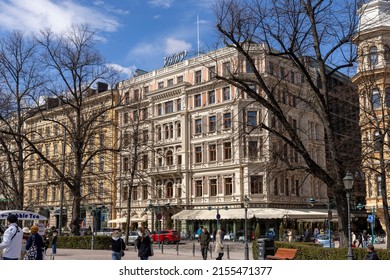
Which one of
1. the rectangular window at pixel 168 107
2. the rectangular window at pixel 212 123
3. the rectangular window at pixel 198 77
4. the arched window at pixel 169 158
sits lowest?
the arched window at pixel 169 158

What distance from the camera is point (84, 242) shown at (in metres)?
32.6

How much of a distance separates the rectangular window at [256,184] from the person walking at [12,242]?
42.1m

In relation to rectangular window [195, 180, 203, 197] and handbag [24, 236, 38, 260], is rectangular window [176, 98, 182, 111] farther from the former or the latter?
handbag [24, 236, 38, 260]

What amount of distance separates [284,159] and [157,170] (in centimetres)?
3987

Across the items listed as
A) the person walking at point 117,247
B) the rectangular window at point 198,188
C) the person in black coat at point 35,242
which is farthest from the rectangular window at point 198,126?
the person in black coat at point 35,242

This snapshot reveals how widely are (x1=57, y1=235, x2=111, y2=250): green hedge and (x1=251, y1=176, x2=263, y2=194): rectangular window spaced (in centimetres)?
2303

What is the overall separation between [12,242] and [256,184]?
42.6 m

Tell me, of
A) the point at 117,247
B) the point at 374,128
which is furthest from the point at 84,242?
the point at 374,128

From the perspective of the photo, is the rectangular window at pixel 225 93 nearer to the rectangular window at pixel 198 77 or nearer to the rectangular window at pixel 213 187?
the rectangular window at pixel 198 77

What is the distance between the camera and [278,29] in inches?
763

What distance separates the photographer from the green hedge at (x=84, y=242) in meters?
32.0

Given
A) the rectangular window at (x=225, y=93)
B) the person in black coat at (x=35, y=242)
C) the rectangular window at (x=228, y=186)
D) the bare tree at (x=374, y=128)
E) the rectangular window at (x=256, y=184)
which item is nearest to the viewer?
the person in black coat at (x=35, y=242)

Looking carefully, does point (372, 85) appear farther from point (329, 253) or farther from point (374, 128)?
point (329, 253)
